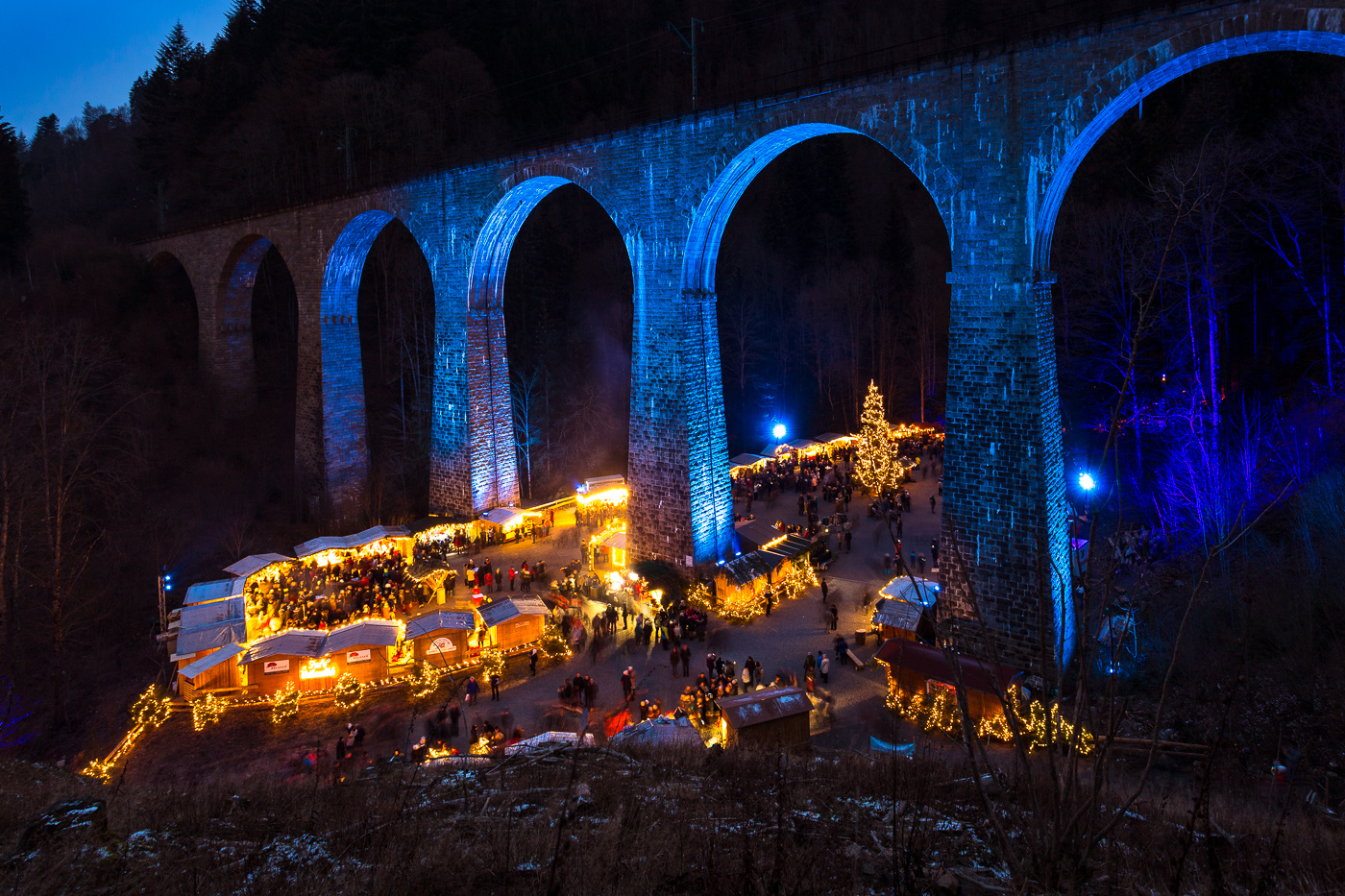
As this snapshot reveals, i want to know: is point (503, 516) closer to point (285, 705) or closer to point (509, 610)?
point (509, 610)

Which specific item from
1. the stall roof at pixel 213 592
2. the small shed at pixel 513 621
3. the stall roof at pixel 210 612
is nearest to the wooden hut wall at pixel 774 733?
the small shed at pixel 513 621

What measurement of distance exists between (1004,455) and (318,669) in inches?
508

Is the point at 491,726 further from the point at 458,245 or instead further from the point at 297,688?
the point at 458,245

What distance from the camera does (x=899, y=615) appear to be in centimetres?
1347

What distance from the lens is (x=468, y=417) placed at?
20078 mm

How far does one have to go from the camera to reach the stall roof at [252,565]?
17.2 metres

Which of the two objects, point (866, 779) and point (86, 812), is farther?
point (866, 779)

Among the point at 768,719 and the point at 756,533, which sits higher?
the point at 756,533

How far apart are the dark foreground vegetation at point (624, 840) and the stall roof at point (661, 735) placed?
244 centimetres

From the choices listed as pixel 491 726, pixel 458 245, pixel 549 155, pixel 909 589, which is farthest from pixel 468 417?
pixel 909 589

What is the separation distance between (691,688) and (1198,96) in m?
22.1

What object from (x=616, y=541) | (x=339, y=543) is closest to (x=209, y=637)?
(x=339, y=543)

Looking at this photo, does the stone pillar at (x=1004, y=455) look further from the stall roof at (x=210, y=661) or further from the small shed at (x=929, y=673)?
the stall roof at (x=210, y=661)

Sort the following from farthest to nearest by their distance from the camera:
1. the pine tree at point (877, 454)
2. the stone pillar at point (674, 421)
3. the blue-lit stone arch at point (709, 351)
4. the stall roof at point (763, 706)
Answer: the pine tree at point (877, 454)
the stone pillar at point (674, 421)
the blue-lit stone arch at point (709, 351)
the stall roof at point (763, 706)
